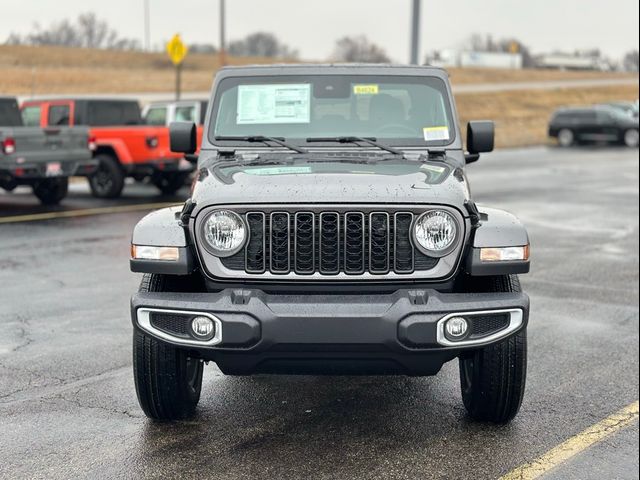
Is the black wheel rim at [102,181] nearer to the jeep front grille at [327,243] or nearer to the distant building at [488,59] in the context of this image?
the jeep front grille at [327,243]

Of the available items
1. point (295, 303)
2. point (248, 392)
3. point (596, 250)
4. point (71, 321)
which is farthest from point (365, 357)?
point (596, 250)

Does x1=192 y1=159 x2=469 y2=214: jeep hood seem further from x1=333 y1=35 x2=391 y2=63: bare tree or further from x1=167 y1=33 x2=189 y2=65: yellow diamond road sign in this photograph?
x1=333 y1=35 x2=391 y2=63: bare tree

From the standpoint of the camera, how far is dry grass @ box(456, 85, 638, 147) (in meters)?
38.4

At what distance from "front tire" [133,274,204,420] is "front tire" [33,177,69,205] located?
11326 mm

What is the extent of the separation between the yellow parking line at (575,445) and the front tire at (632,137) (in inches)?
1227

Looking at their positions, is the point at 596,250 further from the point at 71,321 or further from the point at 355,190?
the point at 355,190

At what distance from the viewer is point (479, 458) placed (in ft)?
14.9

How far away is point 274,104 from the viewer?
19.7 feet

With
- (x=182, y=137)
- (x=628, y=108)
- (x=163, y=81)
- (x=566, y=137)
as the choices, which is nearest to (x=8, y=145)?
(x=182, y=137)

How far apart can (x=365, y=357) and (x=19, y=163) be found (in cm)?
1103

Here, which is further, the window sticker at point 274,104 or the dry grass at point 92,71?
the dry grass at point 92,71

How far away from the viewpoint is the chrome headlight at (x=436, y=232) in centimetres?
446

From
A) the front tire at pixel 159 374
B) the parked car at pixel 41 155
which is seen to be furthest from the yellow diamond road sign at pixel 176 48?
the front tire at pixel 159 374

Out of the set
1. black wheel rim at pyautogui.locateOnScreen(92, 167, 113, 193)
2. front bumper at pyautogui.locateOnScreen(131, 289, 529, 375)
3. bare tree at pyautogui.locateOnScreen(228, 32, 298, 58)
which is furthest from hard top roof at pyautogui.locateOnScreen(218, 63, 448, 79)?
bare tree at pyautogui.locateOnScreen(228, 32, 298, 58)
